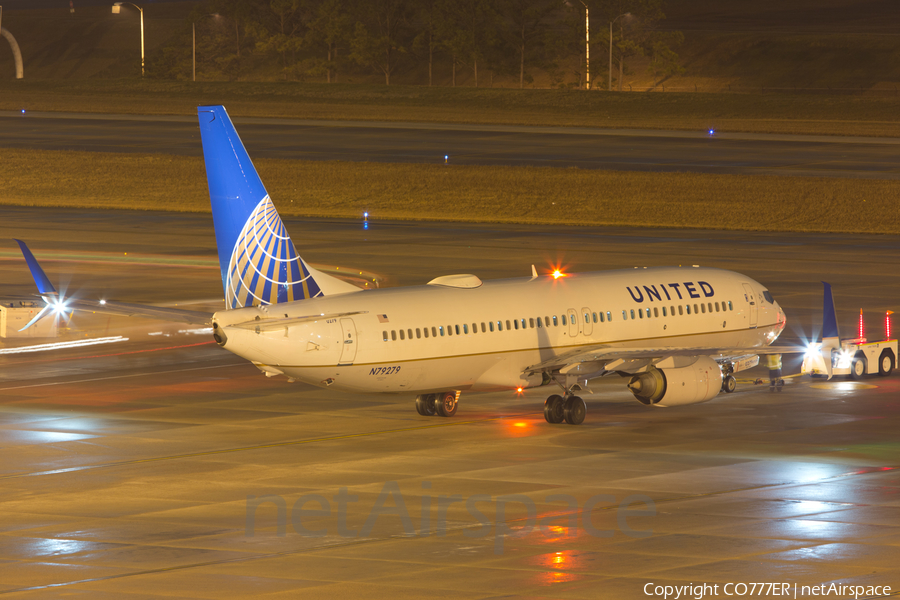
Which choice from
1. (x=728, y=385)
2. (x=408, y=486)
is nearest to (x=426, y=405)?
(x=408, y=486)

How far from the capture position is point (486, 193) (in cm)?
10419

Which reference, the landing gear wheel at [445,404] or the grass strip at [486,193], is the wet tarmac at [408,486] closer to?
the landing gear wheel at [445,404]

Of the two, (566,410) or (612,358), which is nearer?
(566,410)

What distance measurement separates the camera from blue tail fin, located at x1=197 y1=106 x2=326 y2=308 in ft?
123

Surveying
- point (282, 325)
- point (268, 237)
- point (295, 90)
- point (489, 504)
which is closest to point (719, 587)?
point (489, 504)

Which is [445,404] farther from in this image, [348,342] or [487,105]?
[487,105]

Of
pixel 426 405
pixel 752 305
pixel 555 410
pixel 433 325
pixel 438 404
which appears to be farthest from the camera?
pixel 752 305

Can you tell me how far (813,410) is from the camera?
41812 millimetres

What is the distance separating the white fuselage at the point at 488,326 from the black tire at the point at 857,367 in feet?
10.2

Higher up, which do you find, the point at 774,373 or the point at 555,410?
the point at 774,373

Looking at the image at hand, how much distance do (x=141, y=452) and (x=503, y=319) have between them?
1036 cm

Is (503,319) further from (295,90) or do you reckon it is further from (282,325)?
(295,90)

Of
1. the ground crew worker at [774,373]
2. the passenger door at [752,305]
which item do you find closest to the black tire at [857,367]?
the ground crew worker at [774,373]

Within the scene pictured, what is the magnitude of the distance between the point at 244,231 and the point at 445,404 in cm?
774
